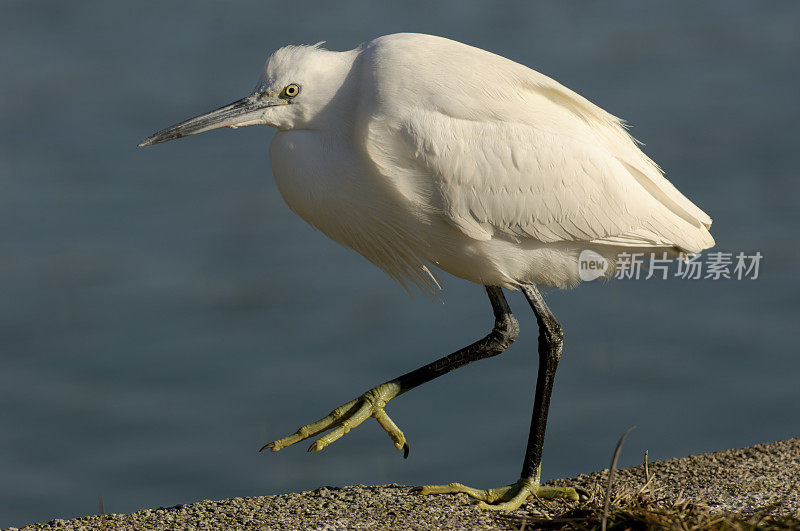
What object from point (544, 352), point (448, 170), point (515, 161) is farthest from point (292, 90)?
point (544, 352)

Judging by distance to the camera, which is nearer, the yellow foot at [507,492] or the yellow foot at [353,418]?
the yellow foot at [507,492]

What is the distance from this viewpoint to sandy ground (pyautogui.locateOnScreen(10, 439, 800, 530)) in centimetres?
420

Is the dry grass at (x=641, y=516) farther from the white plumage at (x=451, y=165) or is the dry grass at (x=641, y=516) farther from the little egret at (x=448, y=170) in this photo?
the white plumage at (x=451, y=165)

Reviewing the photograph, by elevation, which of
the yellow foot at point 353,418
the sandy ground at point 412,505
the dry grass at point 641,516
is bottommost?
the dry grass at point 641,516

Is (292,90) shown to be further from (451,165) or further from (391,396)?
(391,396)

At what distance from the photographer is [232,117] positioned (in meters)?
4.89

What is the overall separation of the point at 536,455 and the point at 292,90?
235 cm

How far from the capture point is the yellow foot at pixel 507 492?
4.68 m

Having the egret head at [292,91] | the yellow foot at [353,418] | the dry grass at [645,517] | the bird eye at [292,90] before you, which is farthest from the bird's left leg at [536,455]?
the bird eye at [292,90]

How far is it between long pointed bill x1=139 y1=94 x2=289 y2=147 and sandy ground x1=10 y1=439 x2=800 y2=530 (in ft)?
6.24

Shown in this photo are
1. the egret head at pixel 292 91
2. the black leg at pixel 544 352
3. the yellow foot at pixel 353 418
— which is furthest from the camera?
the black leg at pixel 544 352

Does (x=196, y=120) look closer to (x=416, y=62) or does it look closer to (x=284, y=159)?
(x=284, y=159)

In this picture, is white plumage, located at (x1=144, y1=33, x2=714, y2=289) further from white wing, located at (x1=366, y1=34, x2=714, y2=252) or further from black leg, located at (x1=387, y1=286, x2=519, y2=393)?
black leg, located at (x1=387, y1=286, x2=519, y2=393)

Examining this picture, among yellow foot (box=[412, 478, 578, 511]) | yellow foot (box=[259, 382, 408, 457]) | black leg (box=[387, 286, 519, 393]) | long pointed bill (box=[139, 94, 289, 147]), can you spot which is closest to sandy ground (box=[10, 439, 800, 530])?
yellow foot (box=[412, 478, 578, 511])
